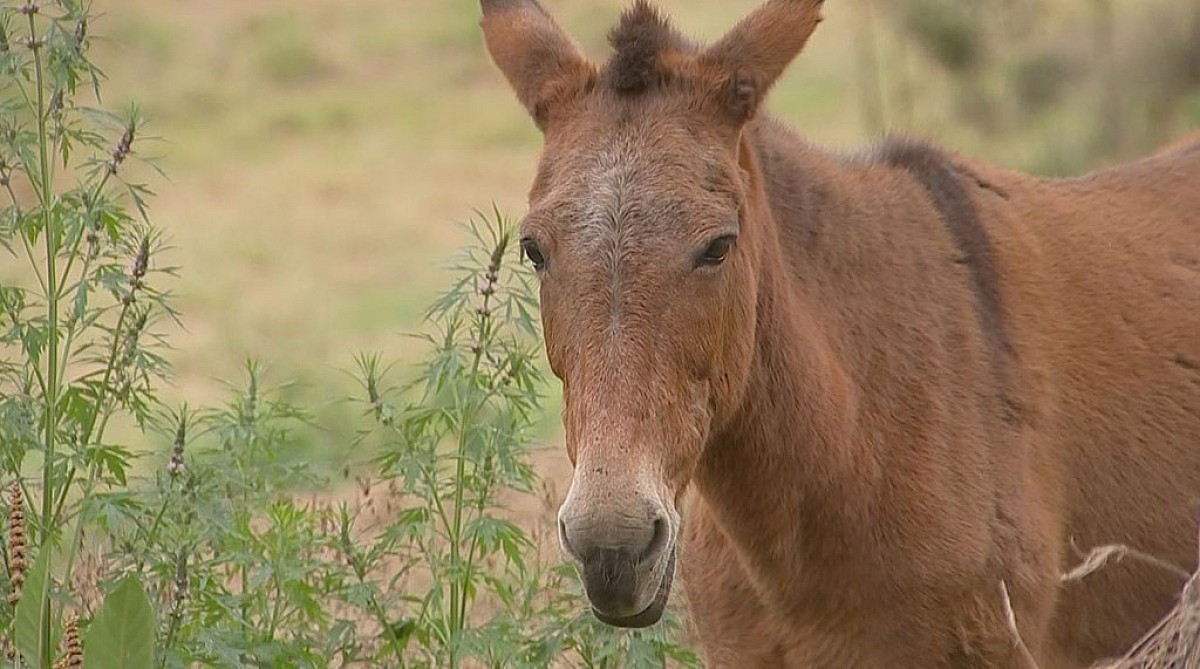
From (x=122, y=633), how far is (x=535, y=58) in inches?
66.1

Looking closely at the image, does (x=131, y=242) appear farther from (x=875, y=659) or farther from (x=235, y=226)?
(x=235, y=226)

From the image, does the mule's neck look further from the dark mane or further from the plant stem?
the plant stem

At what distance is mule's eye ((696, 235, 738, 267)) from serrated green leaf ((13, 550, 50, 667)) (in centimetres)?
176

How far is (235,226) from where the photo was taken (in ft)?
54.5

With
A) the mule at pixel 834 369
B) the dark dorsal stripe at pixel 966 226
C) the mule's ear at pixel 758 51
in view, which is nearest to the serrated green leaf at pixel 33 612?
the mule at pixel 834 369

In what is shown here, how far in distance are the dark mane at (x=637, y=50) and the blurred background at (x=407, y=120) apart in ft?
24.5

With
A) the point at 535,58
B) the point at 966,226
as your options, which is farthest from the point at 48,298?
the point at 966,226

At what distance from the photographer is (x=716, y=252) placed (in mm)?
3980

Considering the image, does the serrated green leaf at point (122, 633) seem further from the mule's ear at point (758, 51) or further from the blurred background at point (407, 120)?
the blurred background at point (407, 120)

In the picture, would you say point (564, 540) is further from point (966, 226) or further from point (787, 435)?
point (966, 226)

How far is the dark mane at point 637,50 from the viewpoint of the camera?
13.8 feet

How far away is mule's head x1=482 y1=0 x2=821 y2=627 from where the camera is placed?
12.2 feet

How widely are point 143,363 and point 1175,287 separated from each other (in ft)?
9.48

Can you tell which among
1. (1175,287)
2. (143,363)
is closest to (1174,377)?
(1175,287)
